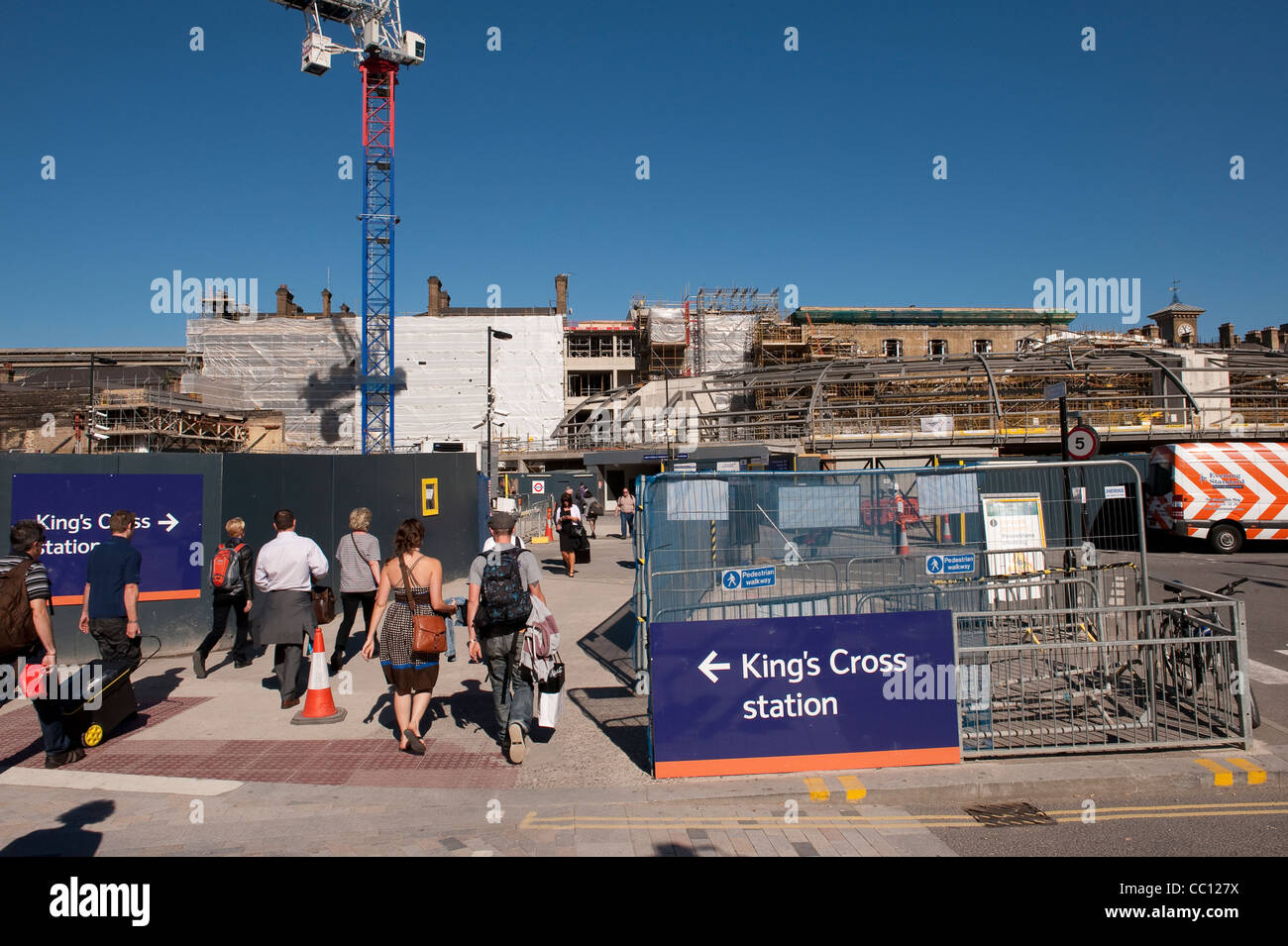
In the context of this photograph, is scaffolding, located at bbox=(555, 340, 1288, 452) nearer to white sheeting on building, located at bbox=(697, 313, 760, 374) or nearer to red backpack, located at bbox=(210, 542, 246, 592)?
white sheeting on building, located at bbox=(697, 313, 760, 374)

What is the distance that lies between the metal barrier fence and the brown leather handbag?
1963 millimetres

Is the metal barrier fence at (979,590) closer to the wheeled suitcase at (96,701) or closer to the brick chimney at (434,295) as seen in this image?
the wheeled suitcase at (96,701)

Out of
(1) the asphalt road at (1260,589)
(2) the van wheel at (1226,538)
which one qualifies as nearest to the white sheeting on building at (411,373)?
(2) the van wheel at (1226,538)

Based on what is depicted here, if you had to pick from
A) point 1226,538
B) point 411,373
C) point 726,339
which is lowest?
point 1226,538

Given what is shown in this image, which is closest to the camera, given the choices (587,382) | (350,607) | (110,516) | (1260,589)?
(350,607)

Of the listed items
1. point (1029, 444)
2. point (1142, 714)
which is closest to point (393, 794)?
point (1142, 714)

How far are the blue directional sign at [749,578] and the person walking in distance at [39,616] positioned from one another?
17.9 ft

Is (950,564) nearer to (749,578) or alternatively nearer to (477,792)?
(749,578)

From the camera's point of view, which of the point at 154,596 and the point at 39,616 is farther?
the point at 154,596

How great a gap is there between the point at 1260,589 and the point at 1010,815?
11865 mm

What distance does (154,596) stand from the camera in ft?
29.5

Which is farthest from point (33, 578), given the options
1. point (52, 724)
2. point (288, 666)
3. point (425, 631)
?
point (425, 631)

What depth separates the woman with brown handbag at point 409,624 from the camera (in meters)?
5.81
